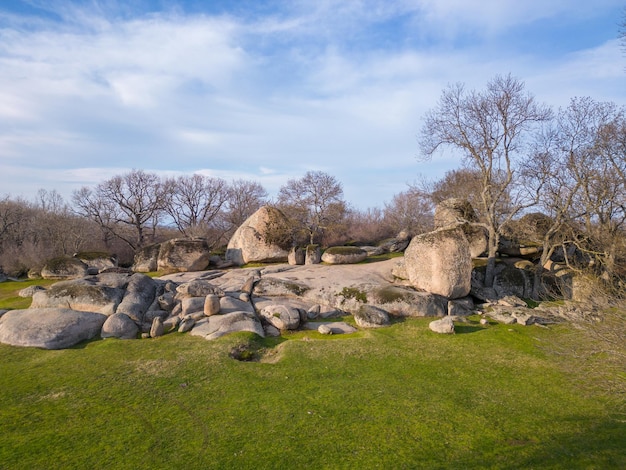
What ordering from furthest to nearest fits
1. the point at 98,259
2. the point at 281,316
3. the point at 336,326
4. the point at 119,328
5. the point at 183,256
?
1. the point at 98,259
2. the point at 183,256
3. the point at 281,316
4. the point at 336,326
5. the point at 119,328

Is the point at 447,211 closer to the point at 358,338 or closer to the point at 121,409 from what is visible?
the point at 358,338

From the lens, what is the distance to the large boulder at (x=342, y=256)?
2542cm

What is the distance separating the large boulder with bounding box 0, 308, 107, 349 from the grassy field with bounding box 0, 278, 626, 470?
1.90ft

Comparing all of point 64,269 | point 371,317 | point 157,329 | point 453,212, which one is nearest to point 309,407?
point 371,317

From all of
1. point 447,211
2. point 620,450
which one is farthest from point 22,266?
point 620,450

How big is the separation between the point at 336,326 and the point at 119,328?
8028 millimetres

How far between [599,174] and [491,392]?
15.8 m

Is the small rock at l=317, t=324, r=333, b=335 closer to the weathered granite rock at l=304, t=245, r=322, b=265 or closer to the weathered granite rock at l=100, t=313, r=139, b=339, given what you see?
the weathered granite rock at l=100, t=313, r=139, b=339

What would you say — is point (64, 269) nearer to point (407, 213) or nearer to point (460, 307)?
point (460, 307)

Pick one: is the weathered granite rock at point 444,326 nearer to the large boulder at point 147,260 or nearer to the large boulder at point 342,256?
the large boulder at point 342,256

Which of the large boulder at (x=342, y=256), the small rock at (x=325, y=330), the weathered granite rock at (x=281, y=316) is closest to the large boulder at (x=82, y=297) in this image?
the weathered granite rock at (x=281, y=316)

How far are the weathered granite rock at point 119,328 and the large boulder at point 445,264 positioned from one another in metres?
12.7

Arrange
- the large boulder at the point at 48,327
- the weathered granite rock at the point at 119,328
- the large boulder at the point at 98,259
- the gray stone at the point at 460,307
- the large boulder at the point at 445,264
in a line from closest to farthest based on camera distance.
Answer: the large boulder at the point at 48,327
the weathered granite rock at the point at 119,328
the gray stone at the point at 460,307
the large boulder at the point at 445,264
the large boulder at the point at 98,259

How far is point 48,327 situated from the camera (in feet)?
42.5
